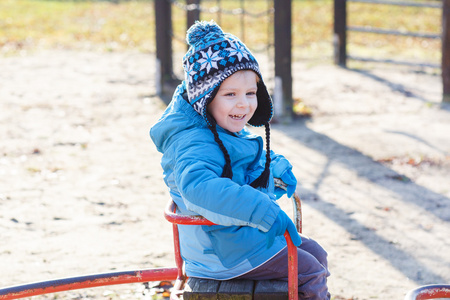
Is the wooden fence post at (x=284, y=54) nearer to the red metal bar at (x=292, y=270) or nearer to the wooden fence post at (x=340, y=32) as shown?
the wooden fence post at (x=340, y=32)

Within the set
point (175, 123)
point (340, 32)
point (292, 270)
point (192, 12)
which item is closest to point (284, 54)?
point (192, 12)

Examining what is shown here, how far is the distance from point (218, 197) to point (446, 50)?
5611 mm

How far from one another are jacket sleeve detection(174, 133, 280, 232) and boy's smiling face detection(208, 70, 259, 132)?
0.25 m

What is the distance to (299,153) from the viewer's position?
585 cm

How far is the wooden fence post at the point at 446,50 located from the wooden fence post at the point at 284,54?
66.4 inches

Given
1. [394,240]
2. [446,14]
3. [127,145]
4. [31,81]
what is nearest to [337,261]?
[394,240]

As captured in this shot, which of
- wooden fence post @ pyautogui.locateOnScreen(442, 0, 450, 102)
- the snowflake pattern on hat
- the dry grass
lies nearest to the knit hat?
the snowflake pattern on hat

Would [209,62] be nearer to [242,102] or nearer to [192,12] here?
[242,102]

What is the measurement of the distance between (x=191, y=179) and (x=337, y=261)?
6.09 ft

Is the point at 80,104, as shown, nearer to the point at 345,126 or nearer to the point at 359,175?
the point at 345,126

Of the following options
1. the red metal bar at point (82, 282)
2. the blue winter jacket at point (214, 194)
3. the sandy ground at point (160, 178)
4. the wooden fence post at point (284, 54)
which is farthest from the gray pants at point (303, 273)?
the wooden fence post at point (284, 54)

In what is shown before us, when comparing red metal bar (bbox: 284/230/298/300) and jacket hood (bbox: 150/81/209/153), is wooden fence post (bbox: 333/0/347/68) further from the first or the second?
red metal bar (bbox: 284/230/298/300)

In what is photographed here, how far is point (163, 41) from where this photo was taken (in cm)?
802

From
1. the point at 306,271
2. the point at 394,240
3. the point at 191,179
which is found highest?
the point at 191,179
